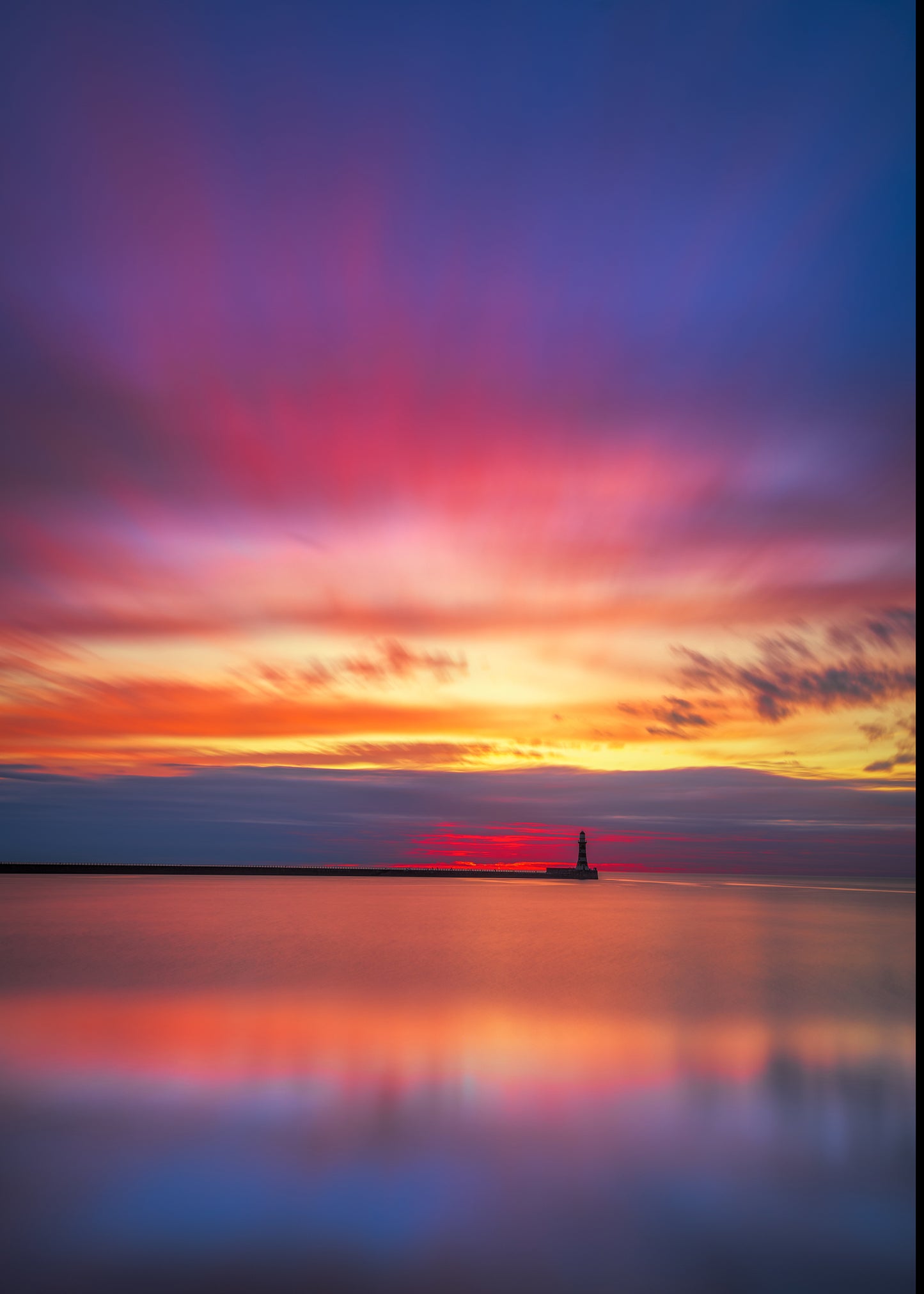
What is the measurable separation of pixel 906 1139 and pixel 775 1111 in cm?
135

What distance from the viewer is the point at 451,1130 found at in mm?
8289

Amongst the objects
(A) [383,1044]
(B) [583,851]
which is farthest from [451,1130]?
(B) [583,851]

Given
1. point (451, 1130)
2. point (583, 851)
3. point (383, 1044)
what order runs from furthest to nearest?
1. point (583, 851)
2. point (383, 1044)
3. point (451, 1130)

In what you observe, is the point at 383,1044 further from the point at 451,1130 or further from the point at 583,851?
the point at 583,851

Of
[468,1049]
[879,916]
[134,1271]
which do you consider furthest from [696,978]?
[879,916]

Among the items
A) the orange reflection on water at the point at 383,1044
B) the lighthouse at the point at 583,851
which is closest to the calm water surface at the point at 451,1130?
the orange reflection on water at the point at 383,1044

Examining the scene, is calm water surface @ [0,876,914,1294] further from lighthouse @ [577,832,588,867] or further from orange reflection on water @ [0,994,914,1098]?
lighthouse @ [577,832,588,867]

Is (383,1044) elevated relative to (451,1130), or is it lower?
lower

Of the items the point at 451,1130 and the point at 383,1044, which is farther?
the point at 383,1044

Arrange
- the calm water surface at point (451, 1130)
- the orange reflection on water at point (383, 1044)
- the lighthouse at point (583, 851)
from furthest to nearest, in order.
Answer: the lighthouse at point (583, 851), the orange reflection on water at point (383, 1044), the calm water surface at point (451, 1130)

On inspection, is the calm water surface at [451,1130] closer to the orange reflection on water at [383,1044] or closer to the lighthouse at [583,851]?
the orange reflection on water at [383,1044]

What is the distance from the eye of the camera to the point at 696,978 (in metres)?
21.5

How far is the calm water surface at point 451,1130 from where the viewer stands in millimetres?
5574

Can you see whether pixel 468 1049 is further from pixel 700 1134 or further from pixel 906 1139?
pixel 906 1139
